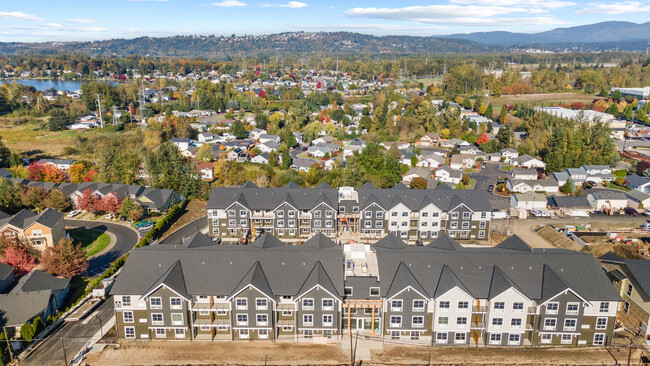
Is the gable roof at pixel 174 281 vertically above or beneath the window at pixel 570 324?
above

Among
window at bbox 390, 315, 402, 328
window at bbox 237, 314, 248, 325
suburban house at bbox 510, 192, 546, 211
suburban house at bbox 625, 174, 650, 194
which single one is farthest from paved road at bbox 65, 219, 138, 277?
suburban house at bbox 625, 174, 650, 194

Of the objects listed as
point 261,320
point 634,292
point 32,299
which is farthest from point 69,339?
point 634,292

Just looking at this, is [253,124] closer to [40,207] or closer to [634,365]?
[40,207]

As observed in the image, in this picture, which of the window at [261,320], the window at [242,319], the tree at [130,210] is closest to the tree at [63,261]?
the tree at [130,210]

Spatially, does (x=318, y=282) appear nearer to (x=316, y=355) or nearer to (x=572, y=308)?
(x=316, y=355)

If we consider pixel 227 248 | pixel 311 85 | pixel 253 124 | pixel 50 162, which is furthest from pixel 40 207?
pixel 311 85

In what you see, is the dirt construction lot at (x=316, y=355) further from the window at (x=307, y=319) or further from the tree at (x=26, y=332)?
the tree at (x=26, y=332)
